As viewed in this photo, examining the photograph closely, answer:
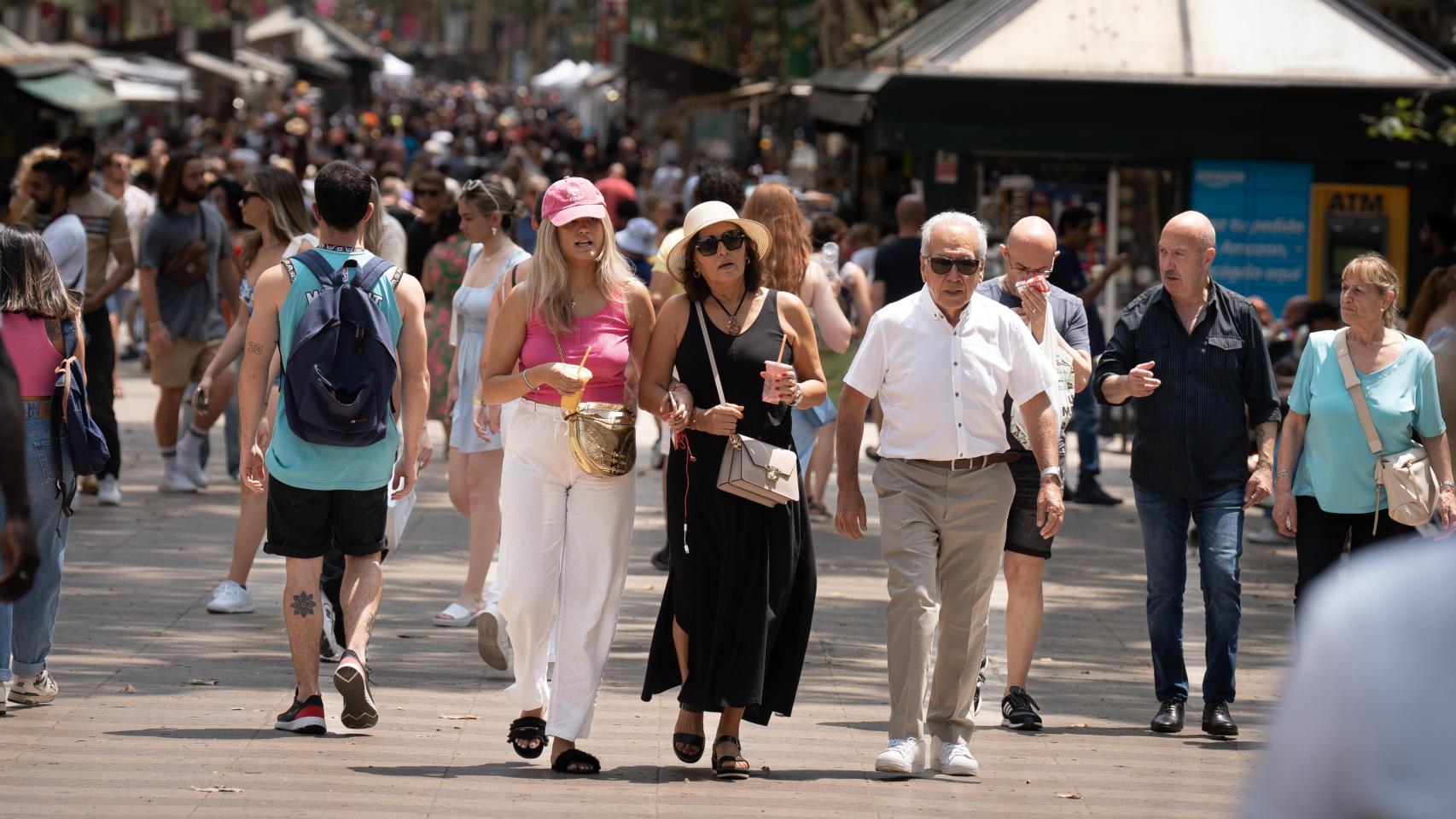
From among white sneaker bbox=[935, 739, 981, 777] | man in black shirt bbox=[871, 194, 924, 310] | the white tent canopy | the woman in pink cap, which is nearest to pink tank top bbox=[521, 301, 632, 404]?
the woman in pink cap

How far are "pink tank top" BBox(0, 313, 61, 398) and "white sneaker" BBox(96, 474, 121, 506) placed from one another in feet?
16.5

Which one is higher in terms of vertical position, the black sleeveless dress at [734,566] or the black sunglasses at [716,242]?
the black sunglasses at [716,242]

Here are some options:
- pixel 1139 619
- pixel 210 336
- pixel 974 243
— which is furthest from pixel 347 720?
pixel 210 336

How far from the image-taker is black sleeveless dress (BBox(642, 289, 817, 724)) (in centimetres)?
588

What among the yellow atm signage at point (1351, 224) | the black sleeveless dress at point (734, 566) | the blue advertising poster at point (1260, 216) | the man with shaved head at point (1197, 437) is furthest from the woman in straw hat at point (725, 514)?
the yellow atm signage at point (1351, 224)

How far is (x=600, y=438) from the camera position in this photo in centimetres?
591

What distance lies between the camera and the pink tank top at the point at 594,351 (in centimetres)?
604

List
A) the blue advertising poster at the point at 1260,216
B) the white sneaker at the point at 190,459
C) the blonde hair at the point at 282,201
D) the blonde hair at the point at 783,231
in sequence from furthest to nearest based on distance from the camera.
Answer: the blue advertising poster at the point at 1260,216, the white sneaker at the point at 190,459, the blonde hair at the point at 282,201, the blonde hair at the point at 783,231

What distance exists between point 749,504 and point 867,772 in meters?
0.98

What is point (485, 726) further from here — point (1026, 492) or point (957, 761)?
point (1026, 492)

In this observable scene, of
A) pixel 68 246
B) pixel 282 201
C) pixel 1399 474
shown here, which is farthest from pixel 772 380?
pixel 68 246

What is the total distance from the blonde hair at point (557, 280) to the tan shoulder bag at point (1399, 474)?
2.73 metres

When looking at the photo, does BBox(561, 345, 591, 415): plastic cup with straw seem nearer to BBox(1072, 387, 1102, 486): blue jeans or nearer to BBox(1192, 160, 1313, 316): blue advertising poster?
BBox(1072, 387, 1102, 486): blue jeans

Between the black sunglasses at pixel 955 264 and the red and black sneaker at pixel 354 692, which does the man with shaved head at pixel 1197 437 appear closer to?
the black sunglasses at pixel 955 264
